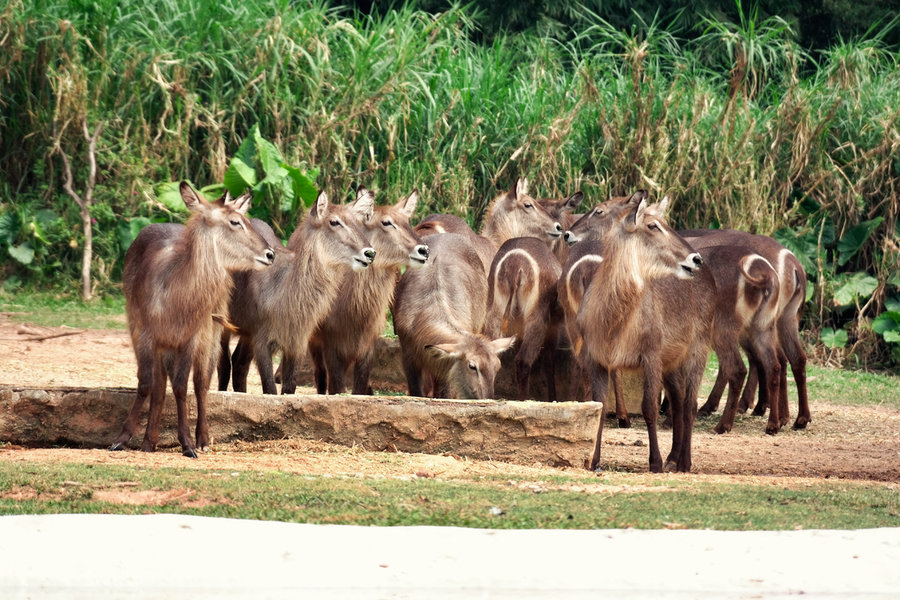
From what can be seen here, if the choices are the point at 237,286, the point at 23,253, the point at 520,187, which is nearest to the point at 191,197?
the point at 237,286

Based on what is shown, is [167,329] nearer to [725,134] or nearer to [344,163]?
[344,163]

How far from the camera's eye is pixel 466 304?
7.54 meters

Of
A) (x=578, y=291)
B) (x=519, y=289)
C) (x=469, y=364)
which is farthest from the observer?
(x=519, y=289)

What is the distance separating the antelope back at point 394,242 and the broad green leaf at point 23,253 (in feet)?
16.6

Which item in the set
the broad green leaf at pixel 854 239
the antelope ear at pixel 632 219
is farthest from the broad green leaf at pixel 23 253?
the broad green leaf at pixel 854 239

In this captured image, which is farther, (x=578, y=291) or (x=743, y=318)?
(x=743, y=318)

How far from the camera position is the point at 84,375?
27.1 ft

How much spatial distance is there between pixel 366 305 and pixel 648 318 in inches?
85.5

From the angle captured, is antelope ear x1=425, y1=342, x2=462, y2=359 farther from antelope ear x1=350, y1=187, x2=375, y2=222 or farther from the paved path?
the paved path

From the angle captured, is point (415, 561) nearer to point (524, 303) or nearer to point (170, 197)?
point (524, 303)

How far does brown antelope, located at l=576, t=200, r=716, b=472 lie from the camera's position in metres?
6.04

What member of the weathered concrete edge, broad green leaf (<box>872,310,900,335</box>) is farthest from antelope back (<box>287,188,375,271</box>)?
broad green leaf (<box>872,310,900,335</box>)

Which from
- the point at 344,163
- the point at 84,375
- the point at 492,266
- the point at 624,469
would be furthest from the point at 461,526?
the point at 344,163

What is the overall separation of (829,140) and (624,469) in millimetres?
7189
